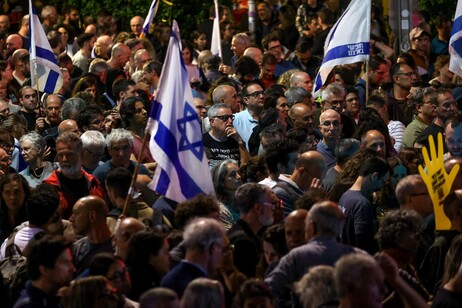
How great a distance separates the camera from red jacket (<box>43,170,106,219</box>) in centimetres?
1355

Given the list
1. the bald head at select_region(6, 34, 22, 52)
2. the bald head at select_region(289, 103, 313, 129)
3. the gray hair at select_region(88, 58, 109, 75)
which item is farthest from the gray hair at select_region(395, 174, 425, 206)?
the bald head at select_region(6, 34, 22, 52)

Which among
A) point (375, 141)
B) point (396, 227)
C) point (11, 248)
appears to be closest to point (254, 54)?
point (375, 141)

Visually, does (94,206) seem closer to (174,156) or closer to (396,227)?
(174,156)

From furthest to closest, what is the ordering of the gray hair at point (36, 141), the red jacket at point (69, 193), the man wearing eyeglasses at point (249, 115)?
1. the man wearing eyeglasses at point (249, 115)
2. the gray hair at point (36, 141)
3. the red jacket at point (69, 193)

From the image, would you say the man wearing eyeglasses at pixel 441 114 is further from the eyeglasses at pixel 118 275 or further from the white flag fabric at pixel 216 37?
the white flag fabric at pixel 216 37

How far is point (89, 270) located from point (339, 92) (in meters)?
8.25

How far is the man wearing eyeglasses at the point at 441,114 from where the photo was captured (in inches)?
632

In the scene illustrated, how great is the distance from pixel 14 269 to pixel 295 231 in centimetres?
221

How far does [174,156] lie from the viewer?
12008 millimetres

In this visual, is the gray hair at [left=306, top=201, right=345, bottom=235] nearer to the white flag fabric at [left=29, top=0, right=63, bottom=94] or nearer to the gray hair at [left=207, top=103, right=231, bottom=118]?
the gray hair at [left=207, top=103, right=231, bottom=118]

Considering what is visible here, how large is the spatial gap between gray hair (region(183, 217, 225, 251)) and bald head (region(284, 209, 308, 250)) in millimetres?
897

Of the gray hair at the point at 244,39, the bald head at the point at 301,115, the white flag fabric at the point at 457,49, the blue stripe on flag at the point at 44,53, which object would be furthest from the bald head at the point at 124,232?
the gray hair at the point at 244,39

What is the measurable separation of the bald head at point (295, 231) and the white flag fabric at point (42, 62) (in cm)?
883

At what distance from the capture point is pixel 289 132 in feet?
51.1
